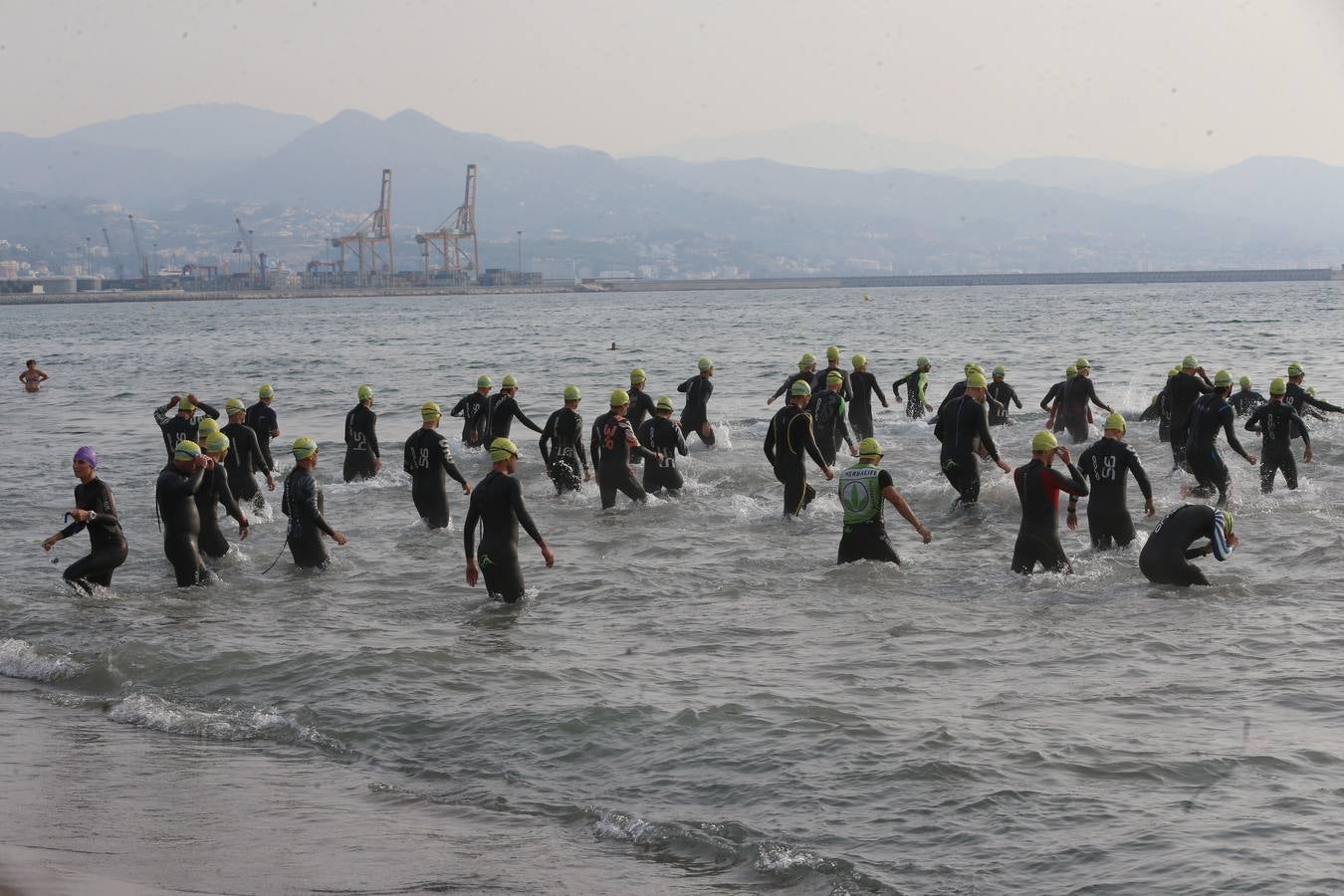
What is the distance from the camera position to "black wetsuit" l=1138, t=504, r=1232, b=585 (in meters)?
12.7

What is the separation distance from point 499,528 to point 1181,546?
664 centimetres

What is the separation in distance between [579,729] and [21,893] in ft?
13.4

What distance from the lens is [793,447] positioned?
17.0 meters

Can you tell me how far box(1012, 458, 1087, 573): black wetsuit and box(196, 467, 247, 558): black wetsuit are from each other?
8.23 m

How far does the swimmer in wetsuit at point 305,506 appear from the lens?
14.3 metres

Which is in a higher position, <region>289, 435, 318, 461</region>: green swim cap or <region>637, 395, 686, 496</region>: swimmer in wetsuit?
<region>289, 435, 318, 461</region>: green swim cap

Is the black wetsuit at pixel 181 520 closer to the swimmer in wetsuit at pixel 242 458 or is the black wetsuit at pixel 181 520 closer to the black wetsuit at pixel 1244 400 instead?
the swimmer in wetsuit at pixel 242 458

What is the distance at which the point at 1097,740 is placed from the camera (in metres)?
9.22

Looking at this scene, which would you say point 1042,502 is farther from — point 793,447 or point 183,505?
point 183,505

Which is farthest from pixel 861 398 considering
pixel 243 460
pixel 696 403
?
pixel 243 460

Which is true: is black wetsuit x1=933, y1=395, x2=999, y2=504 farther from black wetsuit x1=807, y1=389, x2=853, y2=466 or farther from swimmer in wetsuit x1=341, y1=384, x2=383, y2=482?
swimmer in wetsuit x1=341, y1=384, x2=383, y2=482

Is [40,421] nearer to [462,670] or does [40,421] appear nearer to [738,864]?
[462,670]

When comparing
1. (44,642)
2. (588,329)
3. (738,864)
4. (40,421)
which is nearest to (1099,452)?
(738,864)

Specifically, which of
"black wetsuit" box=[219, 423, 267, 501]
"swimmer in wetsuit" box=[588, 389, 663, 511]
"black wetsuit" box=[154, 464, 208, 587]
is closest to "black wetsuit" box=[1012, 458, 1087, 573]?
"swimmer in wetsuit" box=[588, 389, 663, 511]
